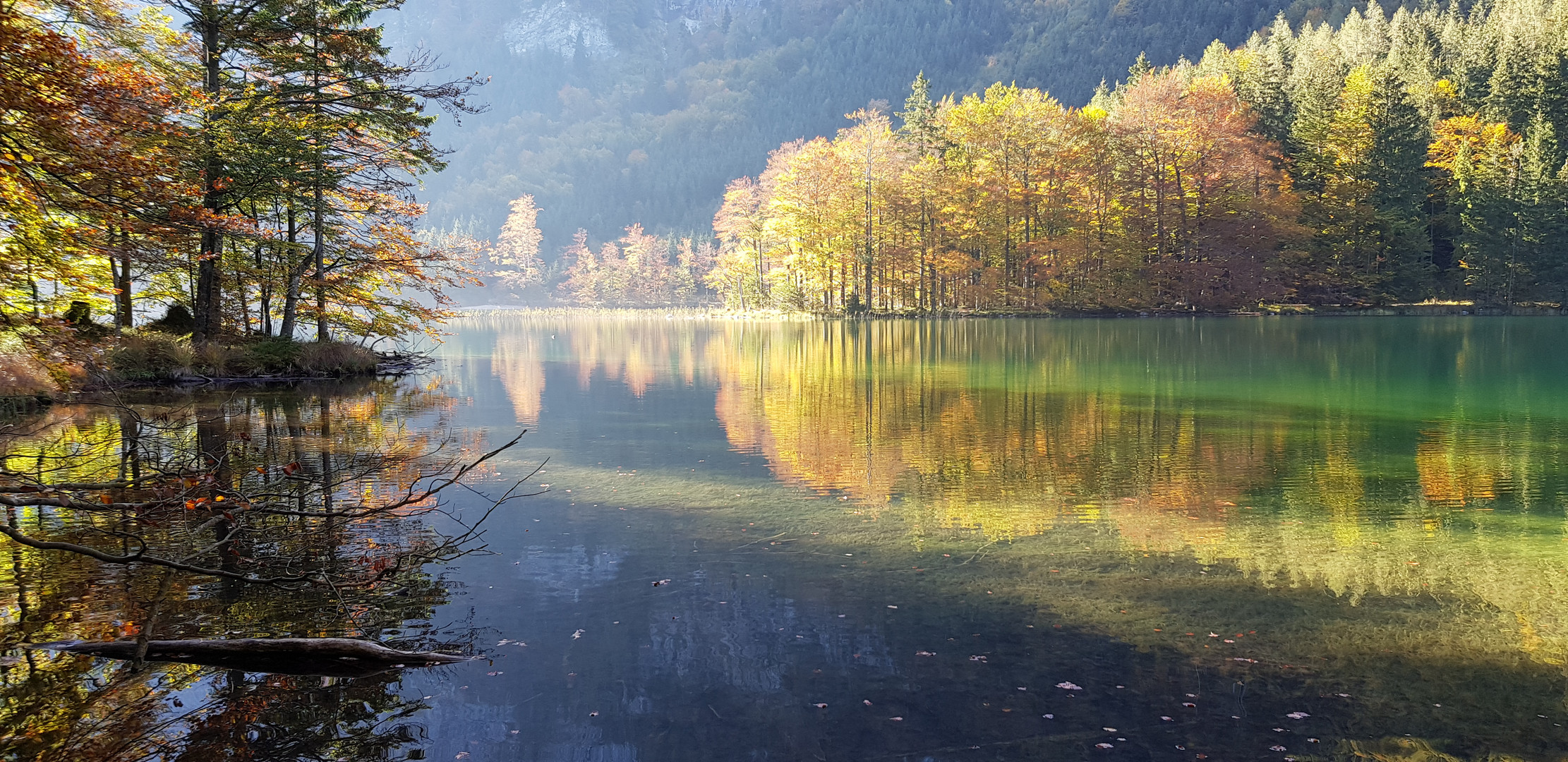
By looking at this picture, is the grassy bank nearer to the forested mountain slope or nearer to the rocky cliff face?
the forested mountain slope

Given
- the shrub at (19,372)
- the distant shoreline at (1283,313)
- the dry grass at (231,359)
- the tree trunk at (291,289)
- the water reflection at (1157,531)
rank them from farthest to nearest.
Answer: the distant shoreline at (1283,313), the tree trunk at (291,289), the dry grass at (231,359), the shrub at (19,372), the water reflection at (1157,531)

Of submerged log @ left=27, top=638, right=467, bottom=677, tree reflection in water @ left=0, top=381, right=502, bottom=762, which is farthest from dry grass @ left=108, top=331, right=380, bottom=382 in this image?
submerged log @ left=27, top=638, right=467, bottom=677

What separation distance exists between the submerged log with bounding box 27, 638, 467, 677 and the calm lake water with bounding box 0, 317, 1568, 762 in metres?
0.10

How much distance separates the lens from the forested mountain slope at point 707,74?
5153 inches

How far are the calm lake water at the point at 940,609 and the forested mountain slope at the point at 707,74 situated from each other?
11438 centimetres

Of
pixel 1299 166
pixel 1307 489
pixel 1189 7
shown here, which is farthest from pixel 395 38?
pixel 1307 489

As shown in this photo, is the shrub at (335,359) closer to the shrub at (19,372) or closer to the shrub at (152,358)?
the shrub at (152,358)

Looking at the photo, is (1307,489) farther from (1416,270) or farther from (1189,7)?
(1189,7)

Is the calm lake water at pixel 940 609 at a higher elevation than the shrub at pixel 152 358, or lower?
lower

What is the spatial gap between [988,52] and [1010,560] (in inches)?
6335

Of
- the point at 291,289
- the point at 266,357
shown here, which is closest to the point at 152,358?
the point at 266,357

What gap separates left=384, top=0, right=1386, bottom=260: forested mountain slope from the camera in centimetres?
Answer: 13088

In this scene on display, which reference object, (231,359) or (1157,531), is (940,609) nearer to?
(1157,531)

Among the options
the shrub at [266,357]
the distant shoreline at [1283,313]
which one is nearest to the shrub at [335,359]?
the shrub at [266,357]
